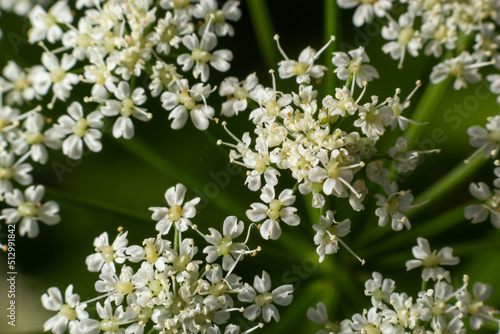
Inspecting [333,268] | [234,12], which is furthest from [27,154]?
[333,268]

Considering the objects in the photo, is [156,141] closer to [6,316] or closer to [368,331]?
[6,316]

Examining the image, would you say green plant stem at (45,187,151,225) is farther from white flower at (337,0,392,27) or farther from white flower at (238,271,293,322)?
white flower at (337,0,392,27)

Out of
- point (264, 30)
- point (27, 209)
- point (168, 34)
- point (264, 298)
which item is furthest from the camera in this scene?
point (264, 30)

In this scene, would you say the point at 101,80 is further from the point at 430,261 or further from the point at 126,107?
the point at 430,261

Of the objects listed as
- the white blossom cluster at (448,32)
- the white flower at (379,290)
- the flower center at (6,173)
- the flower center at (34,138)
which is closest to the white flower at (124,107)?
the flower center at (34,138)

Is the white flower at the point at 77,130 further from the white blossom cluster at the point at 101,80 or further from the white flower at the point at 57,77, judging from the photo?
the white flower at the point at 57,77

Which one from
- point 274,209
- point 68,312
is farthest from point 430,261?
point 68,312
